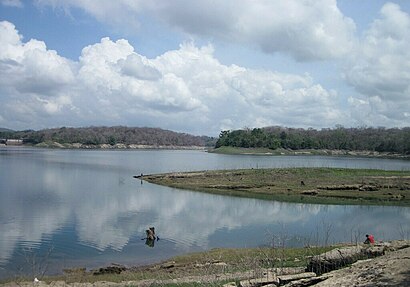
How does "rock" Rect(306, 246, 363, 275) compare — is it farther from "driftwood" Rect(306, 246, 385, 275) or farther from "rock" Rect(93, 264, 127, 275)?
"rock" Rect(93, 264, 127, 275)

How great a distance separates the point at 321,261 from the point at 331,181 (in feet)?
186

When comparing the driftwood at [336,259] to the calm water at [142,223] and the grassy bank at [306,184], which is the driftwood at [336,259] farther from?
the grassy bank at [306,184]

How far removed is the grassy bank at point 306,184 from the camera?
55812mm

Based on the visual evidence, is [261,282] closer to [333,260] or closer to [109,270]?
[333,260]

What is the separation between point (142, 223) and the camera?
37.0 meters

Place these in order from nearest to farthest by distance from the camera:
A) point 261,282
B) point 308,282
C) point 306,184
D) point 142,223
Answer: point 308,282 < point 261,282 < point 142,223 < point 306,184

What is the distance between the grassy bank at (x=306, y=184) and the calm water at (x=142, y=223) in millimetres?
5763

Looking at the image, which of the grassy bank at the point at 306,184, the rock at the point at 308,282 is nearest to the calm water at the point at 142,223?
the grassy bank at the point at 306,184

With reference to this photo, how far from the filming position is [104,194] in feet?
177

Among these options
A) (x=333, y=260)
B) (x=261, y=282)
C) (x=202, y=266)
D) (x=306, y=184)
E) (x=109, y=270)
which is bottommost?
(x=109, y=270)

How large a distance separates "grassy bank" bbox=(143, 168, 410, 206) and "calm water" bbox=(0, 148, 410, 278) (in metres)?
5.76

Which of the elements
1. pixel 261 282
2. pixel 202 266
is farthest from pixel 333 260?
pixel 202 266

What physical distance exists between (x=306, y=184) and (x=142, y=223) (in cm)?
3575

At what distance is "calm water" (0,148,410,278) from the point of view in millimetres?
26891
